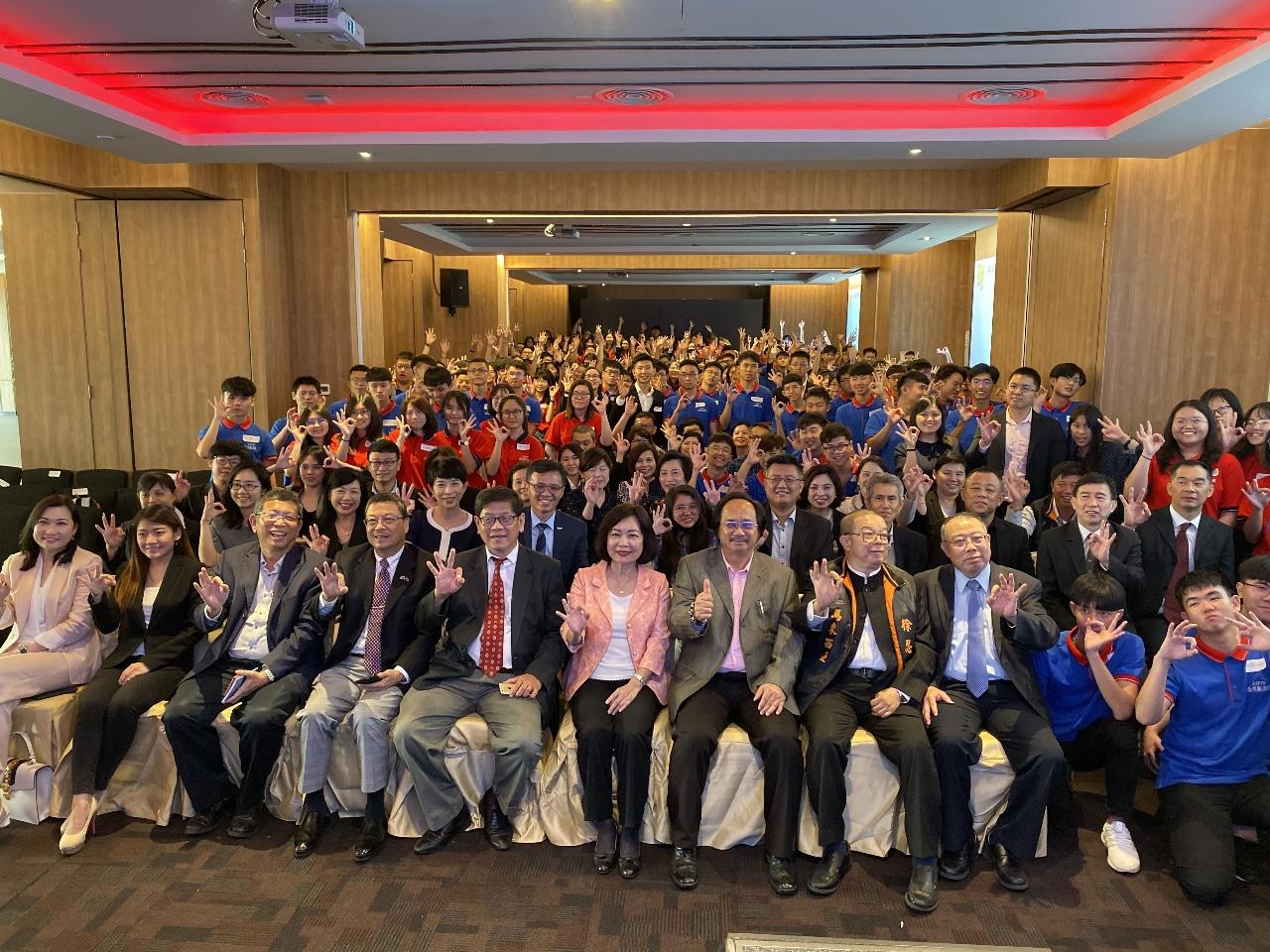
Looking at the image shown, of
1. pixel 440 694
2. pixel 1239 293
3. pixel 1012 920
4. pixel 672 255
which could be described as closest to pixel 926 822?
pixel 1012 920

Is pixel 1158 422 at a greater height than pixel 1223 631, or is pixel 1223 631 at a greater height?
pixel 1158 422

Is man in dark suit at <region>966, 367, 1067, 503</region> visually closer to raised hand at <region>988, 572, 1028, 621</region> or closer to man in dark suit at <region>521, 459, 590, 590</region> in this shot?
raised hand at <region>988, 572, 1028, 621</region>

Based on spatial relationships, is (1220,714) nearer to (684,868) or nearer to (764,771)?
(764,771)

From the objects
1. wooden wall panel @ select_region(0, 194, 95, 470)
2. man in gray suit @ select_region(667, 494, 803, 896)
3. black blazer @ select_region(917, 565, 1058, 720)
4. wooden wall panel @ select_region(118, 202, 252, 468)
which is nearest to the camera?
man in gray suit @ select_region(667, 494, 803, 896)

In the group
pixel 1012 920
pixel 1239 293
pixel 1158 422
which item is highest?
pixel 1239 293

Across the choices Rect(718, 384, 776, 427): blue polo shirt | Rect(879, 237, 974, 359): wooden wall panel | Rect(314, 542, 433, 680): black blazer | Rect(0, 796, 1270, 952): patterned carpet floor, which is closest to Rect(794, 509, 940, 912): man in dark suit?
Rect(0, 796, 1270, 952): patterned carpet floor

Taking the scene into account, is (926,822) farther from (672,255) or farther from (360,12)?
(672,255)

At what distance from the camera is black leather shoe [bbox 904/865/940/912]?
3.18 meters

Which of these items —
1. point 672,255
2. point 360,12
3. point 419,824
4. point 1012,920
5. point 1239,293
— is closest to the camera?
point 1012,920

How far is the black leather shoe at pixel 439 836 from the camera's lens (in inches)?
139

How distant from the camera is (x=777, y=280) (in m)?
21.2

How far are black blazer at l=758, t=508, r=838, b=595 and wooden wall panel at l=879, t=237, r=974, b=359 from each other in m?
11.4

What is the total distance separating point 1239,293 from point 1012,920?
21.4ft

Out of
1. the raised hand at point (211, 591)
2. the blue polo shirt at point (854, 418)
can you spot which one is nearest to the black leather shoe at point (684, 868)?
the raised hand at point (211, 591)
